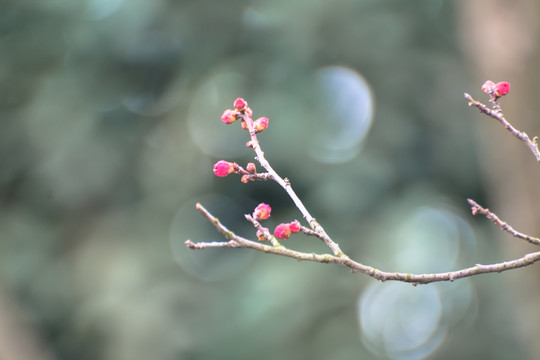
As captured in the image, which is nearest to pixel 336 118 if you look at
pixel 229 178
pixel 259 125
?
pixel 229 178

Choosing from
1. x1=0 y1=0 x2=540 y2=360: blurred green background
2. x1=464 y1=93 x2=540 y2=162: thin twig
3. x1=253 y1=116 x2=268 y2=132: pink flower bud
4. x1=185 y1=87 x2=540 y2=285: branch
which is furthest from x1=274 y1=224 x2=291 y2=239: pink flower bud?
x1=0 y1=0 x2=540 y2=360: blurred green background

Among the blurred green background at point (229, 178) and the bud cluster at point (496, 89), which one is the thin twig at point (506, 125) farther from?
the blurred green background at point (229, 178)

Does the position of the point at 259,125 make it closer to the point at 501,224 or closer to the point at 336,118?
the point at 501,224

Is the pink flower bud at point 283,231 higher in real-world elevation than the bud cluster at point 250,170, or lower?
lower

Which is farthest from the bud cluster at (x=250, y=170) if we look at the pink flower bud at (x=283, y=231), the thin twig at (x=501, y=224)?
the thin twig at (x=501, y=224)

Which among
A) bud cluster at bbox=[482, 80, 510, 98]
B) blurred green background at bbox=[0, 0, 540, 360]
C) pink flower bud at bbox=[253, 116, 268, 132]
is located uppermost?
bud cluster at bbox=[482, 80, 510, 98]


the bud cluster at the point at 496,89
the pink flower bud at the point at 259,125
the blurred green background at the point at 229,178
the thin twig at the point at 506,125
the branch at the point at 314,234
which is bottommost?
the blurred green background at the point at 229,178

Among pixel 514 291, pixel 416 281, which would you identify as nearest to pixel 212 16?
pixel 514 291

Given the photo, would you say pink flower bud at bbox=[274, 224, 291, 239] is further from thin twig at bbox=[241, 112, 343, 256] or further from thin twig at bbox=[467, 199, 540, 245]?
thin twig at bbox=[467, 199, 540, 245]
